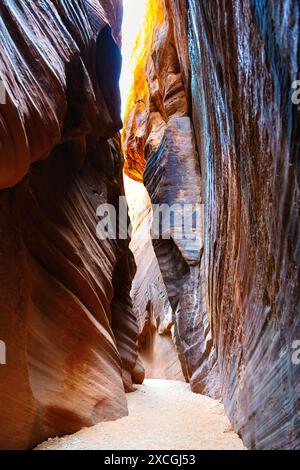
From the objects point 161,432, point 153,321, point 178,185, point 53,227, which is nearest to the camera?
point 161,432

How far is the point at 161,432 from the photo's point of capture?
12.7 ft

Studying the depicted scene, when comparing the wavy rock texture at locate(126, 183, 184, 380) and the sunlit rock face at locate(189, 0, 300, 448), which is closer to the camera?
the sunlit rock face at locate(189, 0, 300, 448)

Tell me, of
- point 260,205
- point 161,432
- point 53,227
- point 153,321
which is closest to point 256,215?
point 260,205

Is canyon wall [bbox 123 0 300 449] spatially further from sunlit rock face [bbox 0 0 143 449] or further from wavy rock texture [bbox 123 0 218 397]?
sunlit rock face [bbox 0 0 143 449]

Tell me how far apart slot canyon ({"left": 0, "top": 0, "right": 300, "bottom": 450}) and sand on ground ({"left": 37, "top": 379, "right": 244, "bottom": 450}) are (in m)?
0.12

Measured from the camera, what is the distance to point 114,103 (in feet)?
19.7

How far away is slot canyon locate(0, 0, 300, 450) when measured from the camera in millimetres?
2359

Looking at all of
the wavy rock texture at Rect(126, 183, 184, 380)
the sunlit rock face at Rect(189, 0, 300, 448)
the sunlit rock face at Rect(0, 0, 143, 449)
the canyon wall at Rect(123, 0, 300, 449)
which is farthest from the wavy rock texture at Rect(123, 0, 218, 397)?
Answer: the sunlit rock face at Rect(189, 0, 300, 448)

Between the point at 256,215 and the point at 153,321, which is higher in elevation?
the point at 256,215

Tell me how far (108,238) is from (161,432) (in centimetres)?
334

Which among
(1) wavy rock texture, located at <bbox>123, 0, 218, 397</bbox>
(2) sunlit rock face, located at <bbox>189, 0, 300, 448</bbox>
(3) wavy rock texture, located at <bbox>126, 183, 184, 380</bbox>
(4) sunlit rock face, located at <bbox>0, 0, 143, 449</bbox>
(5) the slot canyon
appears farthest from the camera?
(3) wavy rock texture, located at <bbox>126, 183, 184, 380</bbox>

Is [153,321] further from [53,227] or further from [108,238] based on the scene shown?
[53,227]
